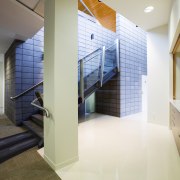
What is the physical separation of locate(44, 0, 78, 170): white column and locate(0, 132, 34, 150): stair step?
1.13 meters

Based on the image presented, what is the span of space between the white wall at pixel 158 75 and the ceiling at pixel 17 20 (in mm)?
3250

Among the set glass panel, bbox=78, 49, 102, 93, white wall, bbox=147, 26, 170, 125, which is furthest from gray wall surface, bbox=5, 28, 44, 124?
white wall, bbox=147, 26, 170, 125

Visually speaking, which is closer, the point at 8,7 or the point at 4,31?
the point at 8,7

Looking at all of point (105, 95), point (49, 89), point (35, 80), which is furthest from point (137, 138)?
point (35, 80)

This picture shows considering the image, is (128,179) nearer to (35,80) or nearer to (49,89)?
(49,89)

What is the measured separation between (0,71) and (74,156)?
7384 mm

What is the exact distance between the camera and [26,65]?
13.8 ft

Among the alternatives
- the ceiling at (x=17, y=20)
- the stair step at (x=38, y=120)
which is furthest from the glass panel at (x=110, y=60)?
the stair step at (x=38, y=120)

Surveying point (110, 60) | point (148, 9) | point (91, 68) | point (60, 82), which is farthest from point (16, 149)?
point (148, 9)

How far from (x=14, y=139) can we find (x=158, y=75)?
416cm

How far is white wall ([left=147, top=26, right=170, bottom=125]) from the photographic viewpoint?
3895 millimetres

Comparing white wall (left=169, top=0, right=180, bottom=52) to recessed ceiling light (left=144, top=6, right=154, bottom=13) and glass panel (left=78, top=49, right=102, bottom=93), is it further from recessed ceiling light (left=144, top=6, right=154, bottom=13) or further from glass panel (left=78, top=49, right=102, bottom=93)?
glass panel (left=78, top=49, right=102, bottom=93)

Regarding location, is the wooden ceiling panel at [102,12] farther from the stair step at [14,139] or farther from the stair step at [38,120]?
the stair step at [14,139]

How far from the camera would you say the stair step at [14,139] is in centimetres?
275
